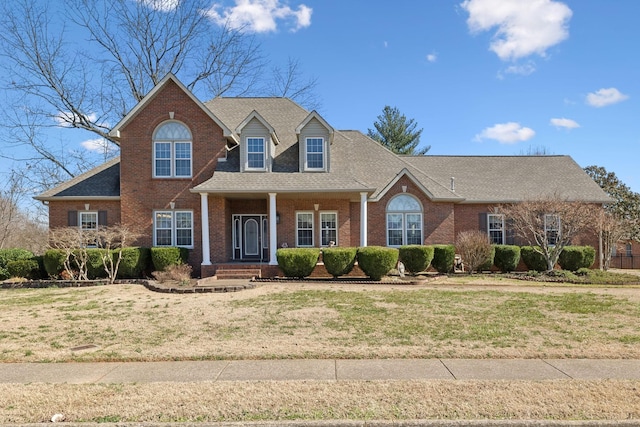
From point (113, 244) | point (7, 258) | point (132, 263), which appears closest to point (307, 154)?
point (132, 263)

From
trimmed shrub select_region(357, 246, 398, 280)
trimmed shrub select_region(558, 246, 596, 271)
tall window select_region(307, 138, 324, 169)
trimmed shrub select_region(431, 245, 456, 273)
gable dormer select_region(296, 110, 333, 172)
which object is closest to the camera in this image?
trimmed shrub select_region(357, 246, 398, 280)

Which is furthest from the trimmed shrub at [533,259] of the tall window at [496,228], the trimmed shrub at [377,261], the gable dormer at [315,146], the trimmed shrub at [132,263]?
the trimmed shrub at [132,263]

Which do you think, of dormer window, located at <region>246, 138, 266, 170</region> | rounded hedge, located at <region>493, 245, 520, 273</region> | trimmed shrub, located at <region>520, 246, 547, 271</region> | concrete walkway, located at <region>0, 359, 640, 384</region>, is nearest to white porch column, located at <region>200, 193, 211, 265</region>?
dormer window, located at <region>246, 138, 266, 170</region>

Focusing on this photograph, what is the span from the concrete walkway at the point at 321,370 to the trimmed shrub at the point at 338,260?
412 inches

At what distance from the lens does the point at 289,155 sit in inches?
837

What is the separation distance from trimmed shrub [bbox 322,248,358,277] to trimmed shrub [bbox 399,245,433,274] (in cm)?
247

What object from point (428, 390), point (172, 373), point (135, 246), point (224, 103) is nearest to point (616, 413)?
point (428, 390)

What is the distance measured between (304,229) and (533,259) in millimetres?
10745

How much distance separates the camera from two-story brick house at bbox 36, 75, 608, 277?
64.1 feet

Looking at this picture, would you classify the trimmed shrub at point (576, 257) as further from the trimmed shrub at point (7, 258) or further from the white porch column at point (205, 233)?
the trimmed shrub at point (7, 258)

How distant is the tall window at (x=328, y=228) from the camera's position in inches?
819

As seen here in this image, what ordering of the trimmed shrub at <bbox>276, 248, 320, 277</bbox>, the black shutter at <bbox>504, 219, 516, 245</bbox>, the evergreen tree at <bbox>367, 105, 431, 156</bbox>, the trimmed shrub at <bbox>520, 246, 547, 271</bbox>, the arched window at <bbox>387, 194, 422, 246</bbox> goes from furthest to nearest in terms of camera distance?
the evergreen tree at <bbox>367, 105, 431, 156</bbox> < the black shutter at <bbox>504, 219, 516, 245</bbox> < the arched window at <bbox>387, 194, 422, 246</bbox> < the trimmed shrub at <bbox>520, 246, 547, 271</bbox> < the trimmed shrub at <bbox>276, 248, 320, 277</bbox>

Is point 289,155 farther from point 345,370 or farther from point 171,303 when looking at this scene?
point 345,370

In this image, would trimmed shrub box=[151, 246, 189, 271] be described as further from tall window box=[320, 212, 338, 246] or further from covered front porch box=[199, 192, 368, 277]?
tall window box=[320, 212, 338, 246]
